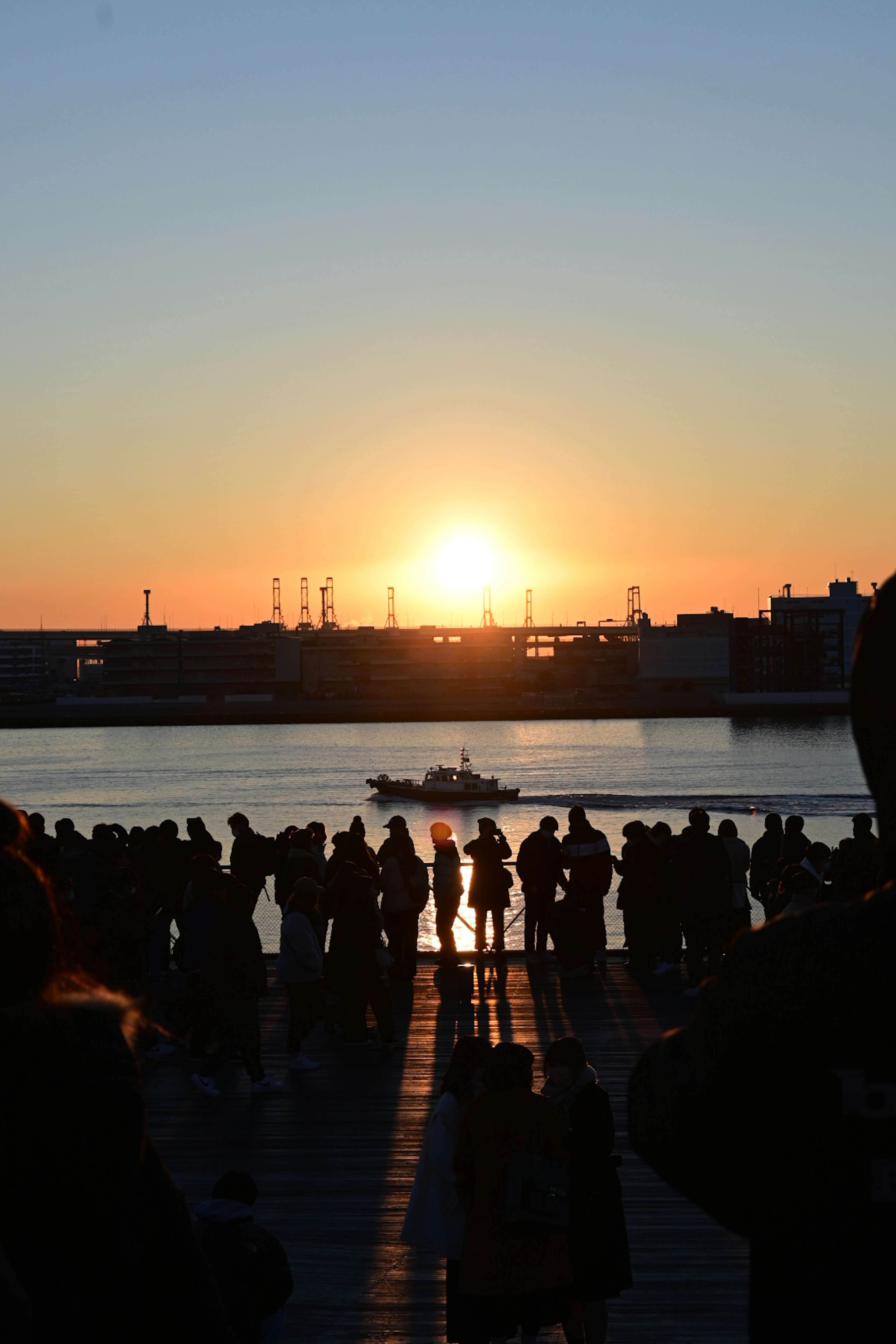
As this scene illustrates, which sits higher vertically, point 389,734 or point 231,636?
point 231,636

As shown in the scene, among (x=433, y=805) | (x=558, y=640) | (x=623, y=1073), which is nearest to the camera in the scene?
(x=623, y=1073)

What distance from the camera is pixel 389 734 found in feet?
388

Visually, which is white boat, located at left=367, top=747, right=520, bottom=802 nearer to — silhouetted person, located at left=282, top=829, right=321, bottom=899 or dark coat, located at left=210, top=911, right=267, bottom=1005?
silhouetted person, located at left=282, top=829, right=321, bottom=899

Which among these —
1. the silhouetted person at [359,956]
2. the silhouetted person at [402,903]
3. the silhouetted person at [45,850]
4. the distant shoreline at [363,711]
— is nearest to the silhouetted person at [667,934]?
the silhouetted person at [402,903]

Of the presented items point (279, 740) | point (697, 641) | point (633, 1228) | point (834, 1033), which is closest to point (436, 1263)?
point (633, 1228)

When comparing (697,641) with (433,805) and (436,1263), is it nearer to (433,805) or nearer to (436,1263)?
(433,805)

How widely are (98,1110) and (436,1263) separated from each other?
14.0 ft

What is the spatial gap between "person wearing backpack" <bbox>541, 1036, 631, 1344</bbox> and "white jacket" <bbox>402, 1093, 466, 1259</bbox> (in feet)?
1.19

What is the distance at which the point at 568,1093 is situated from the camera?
164 inches

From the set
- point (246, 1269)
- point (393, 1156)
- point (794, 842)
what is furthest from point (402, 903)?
point (246, 1269)

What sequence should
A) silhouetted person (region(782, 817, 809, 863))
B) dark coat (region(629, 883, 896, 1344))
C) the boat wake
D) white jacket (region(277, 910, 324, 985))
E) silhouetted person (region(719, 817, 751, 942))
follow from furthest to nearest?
the boat wake → silhouetted person (region(782, 817, 809, 863)) → silhouetted person (region(719, 817, 751, 942)) → white jacket (region(277, 910, 324, 985)) → dark coat (region(629, 883, 896, 1344))

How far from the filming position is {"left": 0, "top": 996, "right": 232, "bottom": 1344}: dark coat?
46.8 inches

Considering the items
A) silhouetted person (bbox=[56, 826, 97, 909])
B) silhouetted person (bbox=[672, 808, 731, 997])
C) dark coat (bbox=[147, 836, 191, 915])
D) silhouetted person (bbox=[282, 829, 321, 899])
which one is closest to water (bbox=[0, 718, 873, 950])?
silhouetted person (bbox=[282, 829, 321, 899])

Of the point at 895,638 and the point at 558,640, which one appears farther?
the point at 558,640
